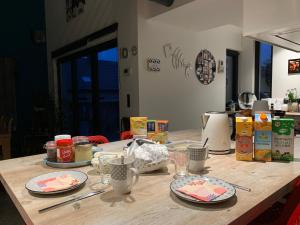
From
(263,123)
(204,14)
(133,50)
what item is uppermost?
(204,14)

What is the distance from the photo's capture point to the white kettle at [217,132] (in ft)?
4.36

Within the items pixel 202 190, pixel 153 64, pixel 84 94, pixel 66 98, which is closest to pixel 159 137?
pixel 202 190

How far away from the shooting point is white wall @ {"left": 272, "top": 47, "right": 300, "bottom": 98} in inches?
162

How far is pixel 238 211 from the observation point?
2.41 ft

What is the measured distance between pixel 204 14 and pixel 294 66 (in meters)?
2.18

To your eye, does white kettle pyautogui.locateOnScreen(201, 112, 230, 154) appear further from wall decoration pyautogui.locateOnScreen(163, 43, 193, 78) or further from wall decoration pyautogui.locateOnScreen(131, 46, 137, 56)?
wall decoration pyautogui.locateOnScreen(163, 43, 193, 78)

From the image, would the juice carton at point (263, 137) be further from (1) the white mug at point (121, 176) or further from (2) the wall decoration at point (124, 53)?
(2) the wall decoration at point (124, 53)

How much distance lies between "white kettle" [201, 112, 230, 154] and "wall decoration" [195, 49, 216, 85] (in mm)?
2474

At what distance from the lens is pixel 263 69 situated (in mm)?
4676

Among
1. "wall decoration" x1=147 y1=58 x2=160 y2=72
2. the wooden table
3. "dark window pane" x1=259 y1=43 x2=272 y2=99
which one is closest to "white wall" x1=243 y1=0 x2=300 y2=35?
the wooden table

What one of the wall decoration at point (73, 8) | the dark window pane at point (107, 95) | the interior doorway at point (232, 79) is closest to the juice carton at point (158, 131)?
the dark window pane at point (107, 95)

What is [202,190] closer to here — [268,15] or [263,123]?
[263,123]

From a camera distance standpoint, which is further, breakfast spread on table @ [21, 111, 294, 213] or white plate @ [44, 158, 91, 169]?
white plate @ [44, 158, 91, 169]

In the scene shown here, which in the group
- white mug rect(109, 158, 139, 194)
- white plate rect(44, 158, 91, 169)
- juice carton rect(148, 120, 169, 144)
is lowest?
white plate rect(44, 158, 91, 169)
